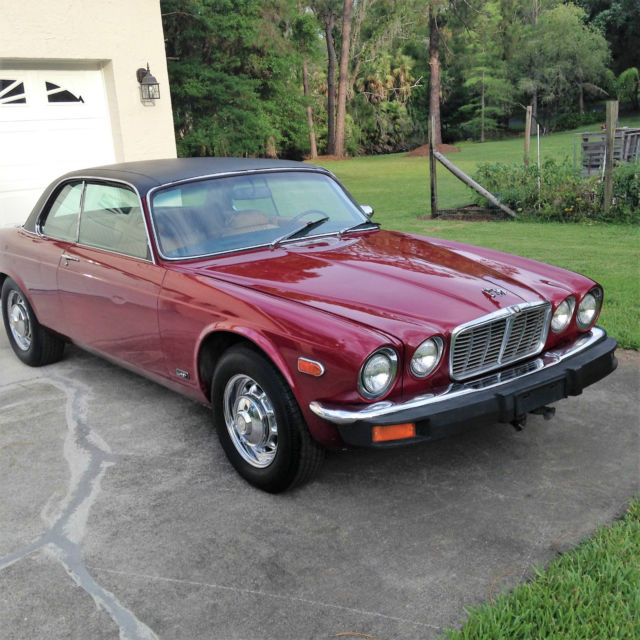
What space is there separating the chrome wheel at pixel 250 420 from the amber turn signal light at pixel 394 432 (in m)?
0.56

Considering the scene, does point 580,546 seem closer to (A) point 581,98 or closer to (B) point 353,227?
(B) point 353,227

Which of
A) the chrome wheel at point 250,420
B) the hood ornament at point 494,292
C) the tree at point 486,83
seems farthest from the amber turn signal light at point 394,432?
the tree at point 486,83

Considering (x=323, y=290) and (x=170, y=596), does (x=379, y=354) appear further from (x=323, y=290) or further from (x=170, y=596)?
(x=170, y=596)

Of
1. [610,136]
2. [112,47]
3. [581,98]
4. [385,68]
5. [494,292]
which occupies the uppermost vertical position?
[385,68]

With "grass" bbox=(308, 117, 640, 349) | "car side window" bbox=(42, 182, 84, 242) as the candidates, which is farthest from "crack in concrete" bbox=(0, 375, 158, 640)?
"grass" bbox=(308, 117, 640, 349)

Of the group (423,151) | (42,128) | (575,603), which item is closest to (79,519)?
(575,603)

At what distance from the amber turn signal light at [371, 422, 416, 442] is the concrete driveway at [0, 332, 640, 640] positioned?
0.46 metres

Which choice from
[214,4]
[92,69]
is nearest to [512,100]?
[214,4]

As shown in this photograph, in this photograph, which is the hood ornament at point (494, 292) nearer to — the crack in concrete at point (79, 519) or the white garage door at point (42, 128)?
the crack in concrete at point (79, 519)

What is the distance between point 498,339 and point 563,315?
56 centimetres

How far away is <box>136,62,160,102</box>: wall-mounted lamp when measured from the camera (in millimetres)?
11648

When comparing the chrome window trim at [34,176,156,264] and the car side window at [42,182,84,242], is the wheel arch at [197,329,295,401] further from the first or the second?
the car side window at [42,182,84,242]

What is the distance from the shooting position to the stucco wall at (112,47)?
10414 mm

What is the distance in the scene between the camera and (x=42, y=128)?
35.7ft
